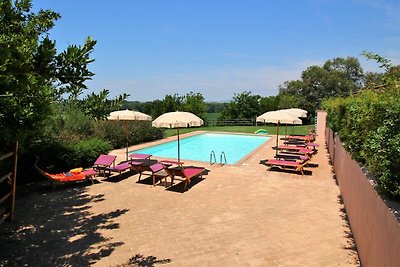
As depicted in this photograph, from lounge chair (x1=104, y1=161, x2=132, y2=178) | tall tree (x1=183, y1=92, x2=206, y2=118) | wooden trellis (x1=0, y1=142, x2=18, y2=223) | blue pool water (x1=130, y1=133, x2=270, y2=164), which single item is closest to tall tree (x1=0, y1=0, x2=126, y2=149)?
wooden trellis (x1=0, y1=142, x2=18, y2=223)

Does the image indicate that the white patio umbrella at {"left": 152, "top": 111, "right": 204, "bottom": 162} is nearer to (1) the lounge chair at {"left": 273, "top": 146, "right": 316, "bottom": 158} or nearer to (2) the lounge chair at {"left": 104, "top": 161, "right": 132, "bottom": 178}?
(2) the lounge chair at {"left": 104, "top": 161, "right": 132, "bottom": 178}

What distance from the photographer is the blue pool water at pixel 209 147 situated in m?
18.4

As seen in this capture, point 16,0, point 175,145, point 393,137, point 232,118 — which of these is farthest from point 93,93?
point 232,118

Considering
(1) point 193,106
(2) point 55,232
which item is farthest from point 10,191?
(1) point 193,106

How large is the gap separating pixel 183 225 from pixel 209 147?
14.9m

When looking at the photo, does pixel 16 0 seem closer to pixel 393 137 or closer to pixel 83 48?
pixel 83 48

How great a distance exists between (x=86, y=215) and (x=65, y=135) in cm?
774

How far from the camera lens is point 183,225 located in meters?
7.19

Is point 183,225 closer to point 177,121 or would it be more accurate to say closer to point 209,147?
point 177,121

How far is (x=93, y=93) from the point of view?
11.0ft

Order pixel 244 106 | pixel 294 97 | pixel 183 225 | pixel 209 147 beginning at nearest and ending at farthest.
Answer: pixel 183 225
pixel 209 147
pixel 244 106
pixel 294 97

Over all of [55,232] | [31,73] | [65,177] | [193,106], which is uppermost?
[193,106]

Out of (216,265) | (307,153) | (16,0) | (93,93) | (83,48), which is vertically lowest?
(216,265)

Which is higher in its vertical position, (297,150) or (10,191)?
(297,150)
